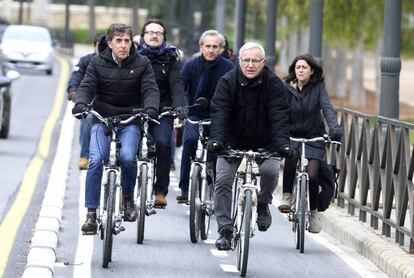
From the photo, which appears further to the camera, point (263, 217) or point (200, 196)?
point (200, 196)

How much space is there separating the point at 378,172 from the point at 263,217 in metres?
2.18

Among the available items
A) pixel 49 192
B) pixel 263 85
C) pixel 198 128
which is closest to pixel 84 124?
pixel 49 192

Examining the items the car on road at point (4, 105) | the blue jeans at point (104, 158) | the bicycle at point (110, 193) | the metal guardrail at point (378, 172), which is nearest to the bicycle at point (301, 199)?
the metal guardrail at point (378, 172)

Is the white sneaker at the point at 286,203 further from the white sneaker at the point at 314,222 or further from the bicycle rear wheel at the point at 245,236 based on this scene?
the bicycle rear wheel at the point at 245,236

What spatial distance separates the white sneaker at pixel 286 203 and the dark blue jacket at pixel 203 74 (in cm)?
162

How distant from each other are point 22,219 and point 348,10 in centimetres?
2278

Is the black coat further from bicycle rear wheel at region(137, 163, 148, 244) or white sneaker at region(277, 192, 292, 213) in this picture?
bicycle rear wheel at region(137, 163, 148, 244)

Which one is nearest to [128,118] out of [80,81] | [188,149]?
[188,149]

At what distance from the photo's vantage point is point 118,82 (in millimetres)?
12648

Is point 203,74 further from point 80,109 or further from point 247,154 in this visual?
point 247,154

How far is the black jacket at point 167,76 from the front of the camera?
14.4 meters

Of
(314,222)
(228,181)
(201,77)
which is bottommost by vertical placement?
(314,222)

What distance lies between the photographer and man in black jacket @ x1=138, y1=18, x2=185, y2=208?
45.8 ft

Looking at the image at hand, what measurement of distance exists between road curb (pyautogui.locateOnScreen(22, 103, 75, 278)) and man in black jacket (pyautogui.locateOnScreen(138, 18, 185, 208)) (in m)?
1.05
